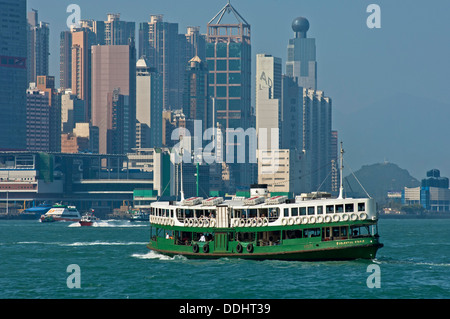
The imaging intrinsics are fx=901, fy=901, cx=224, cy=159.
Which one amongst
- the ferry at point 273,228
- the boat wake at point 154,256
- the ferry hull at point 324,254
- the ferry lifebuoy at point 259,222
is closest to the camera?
the ferry at point 273,228

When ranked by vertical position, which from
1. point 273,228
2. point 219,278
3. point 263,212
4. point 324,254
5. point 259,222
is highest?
point 263,212

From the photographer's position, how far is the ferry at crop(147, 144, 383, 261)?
68750 mm

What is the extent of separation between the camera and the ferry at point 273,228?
68.8 metres

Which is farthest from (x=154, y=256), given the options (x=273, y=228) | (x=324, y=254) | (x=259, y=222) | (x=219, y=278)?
(x=219, y=278)

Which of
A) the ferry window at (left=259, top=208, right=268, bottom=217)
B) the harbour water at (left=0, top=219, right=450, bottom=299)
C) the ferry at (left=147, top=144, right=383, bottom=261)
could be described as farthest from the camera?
the ferry window at (left=259, top=208, right=268, bottom=217)

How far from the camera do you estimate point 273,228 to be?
7131 cm

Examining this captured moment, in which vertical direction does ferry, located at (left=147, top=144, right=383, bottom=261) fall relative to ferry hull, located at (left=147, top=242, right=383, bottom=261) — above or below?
above

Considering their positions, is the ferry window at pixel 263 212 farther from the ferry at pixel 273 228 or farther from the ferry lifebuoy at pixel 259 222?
the ferry lifebuoy at pixel 259 222

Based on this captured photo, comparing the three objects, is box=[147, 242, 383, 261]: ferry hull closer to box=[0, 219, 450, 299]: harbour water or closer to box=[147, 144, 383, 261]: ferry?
box=[147, 144, 383, 261]: ferry

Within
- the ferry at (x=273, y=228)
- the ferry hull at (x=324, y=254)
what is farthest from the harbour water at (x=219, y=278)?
the ferry at (x=273, y=228)

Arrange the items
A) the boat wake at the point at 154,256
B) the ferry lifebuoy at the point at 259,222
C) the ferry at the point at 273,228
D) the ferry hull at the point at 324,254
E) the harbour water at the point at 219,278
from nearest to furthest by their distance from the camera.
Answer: the harbour water at the point at 219,278
the ferry at the point at 273,228
the ferry hull at the point at 324,254
the ferry lifebuoy at the point at 259,222
the boat wake at the point at 154,256

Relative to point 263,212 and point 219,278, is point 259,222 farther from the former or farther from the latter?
point 219,278

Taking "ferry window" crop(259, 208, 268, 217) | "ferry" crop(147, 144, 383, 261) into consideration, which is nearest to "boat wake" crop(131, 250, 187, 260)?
"ferry" crop(147, 144, 383, 261)
